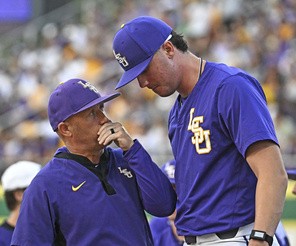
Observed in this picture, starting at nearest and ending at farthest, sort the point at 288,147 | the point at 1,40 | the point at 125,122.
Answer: the point at 288,147 < the point at 125,122 < the point at 1,40

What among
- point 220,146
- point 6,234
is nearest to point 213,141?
point 220,146

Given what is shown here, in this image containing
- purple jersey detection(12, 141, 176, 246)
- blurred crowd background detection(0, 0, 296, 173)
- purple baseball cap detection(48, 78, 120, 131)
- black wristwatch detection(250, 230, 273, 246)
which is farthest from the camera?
blurred crowd background detection(0, 0, 296, 173)

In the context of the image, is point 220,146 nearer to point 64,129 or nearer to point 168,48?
point 168,48

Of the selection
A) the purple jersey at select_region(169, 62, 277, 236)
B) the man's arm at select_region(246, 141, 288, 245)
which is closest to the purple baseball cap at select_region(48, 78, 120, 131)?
the purple jersey at select_region(169, 62, 277, 236)

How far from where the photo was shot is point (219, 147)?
3674 mm

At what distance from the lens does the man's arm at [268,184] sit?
347 cm

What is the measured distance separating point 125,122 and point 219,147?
8.87 m

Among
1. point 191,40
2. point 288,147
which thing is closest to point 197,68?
point 288,147

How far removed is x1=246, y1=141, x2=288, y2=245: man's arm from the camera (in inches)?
137

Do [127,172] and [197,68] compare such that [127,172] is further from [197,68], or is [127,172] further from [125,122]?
[125,122]

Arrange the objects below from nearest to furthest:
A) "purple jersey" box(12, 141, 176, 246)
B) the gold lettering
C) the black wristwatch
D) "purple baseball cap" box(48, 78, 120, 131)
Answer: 1. the black wristwatch
2. the gold lettering
3. "purple jersey" box(12, 141, 176, 246)
4. "purple baseball cap" box(48, 78, 120, 131)

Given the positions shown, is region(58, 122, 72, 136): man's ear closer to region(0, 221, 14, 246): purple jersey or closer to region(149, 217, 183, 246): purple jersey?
region(0, 221, 14, 246): purple jersey

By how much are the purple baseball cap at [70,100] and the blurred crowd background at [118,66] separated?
6.39m

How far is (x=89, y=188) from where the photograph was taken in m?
3.88
